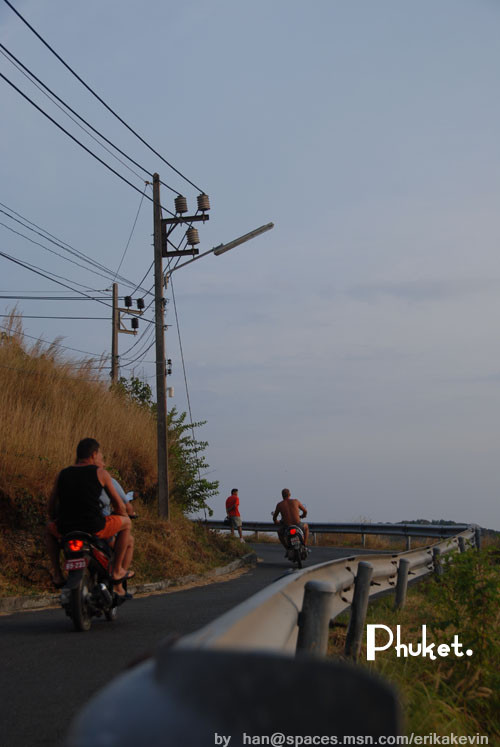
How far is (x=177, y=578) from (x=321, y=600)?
12840 mm

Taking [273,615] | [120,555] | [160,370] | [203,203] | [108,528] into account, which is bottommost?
[273,615]

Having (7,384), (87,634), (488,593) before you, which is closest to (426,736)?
(488,593)

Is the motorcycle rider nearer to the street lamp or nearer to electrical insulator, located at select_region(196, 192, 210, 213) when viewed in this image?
the street lamp

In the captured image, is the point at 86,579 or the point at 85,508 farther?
the point at 85,508

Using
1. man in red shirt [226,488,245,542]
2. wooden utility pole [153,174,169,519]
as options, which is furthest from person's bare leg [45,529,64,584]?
man in red shirt [226,488,245,542]

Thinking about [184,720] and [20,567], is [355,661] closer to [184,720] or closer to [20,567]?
[184,720]

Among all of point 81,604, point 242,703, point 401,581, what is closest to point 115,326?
point 401,581

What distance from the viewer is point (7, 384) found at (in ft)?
65.3

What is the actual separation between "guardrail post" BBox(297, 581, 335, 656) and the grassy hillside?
9143 mm

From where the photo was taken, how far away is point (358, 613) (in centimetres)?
602

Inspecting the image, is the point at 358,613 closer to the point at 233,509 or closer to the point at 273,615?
the point at 273,615

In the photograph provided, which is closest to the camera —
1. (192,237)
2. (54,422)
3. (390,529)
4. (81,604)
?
(81,604)

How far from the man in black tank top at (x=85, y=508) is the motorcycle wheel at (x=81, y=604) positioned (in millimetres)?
407

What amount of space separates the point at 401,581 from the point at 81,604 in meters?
3.43
